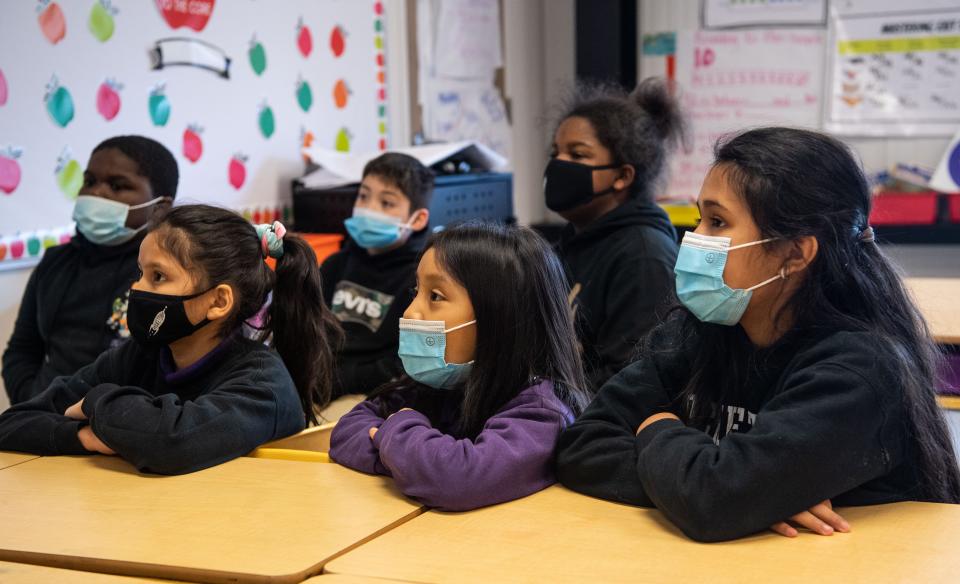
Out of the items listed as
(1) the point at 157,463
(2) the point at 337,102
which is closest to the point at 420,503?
(1) the point at 157,463

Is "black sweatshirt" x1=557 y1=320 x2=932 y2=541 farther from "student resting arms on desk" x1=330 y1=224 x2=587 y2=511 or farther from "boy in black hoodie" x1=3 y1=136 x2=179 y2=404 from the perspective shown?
"boy in black hoodie" x1=3 y1=136 x2=179 y2=404

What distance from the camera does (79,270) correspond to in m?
2.46

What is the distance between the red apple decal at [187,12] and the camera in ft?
10.2

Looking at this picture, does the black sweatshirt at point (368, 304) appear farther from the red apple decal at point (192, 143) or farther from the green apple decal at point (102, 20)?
the green apple decal at point (102, 20)

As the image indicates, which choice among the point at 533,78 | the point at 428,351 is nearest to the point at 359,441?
the point at 428,351

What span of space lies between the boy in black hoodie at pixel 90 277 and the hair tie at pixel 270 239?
614mm

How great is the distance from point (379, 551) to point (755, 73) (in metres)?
4.48

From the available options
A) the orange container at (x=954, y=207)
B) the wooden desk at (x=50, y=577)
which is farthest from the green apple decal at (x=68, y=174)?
the orange container at (x=954, y=207)

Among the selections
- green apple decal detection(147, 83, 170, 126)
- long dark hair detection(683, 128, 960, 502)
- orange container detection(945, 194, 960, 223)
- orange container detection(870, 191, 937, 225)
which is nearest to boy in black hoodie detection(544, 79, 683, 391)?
long dark hair detection(683, 128, 960, 502)

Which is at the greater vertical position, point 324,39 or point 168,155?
point 324,39

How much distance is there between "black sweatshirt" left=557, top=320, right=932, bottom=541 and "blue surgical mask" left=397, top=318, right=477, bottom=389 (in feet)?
0.95

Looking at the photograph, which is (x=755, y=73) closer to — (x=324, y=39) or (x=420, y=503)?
(x=324, y=39)

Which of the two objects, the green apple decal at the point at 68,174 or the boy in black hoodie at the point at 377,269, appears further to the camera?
the green apple decal at the point at 68,174

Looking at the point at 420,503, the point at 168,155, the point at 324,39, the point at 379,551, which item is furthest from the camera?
the point at 324,39
